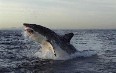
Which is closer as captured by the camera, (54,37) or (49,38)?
(49,38)

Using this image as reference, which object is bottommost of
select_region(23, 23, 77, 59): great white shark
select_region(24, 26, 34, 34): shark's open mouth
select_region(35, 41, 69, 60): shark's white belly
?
select_region(35, 41, 69, 60): shark's white belly

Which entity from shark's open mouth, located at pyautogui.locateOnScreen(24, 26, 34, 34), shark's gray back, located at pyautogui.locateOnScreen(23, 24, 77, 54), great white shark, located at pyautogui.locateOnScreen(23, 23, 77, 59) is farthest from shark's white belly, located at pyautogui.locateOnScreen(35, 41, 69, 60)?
shark's open mouth, located at pyautogui.locateOnScreen(24, 26, 34, 34)

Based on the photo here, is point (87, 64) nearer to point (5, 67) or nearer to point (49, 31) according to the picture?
point (49, 31)

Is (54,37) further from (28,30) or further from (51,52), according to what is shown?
(28,30)

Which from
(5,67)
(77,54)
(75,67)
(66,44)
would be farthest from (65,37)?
(5,67)

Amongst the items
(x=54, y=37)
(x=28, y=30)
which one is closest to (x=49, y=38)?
(x=54, y=37)

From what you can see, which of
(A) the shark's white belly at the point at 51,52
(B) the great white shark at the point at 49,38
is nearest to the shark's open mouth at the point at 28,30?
(B) the great white shark at the point at 49,38

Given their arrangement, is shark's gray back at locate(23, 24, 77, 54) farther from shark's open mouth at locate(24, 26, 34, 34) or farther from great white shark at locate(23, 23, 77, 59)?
shark's open mouth at locate(24, 26, 34, 34)

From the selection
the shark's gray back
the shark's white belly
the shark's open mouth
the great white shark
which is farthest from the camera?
the shark's white belly

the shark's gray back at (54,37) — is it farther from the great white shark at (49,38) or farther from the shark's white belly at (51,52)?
the shark's white belly at (51,52)

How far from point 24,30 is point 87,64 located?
5.98 metres

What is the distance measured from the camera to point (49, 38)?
2695 centimetres

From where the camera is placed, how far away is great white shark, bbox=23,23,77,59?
26.4m

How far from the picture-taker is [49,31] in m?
27.2
